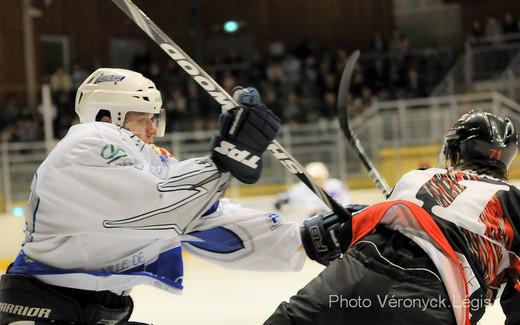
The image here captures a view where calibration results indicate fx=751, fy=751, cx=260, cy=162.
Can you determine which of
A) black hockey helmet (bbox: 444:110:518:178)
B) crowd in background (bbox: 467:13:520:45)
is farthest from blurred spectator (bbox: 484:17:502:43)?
black hockey helmet (bbox: 444:110:518:178)

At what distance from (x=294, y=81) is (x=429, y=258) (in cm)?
902

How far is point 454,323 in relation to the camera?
1.67 metres

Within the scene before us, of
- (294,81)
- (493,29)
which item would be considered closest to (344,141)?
(294,81)

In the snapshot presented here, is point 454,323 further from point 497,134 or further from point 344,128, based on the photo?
point 344,128

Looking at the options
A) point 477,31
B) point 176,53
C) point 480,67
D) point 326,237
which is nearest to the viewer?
point 176,53

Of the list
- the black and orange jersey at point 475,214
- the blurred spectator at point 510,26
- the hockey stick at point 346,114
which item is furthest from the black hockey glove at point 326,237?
the blurred spectator at point 510,26

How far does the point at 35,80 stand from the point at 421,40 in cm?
590

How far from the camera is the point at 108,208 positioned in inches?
62.8

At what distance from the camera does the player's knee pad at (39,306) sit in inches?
67.3

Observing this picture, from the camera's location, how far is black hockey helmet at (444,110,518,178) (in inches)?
77.3

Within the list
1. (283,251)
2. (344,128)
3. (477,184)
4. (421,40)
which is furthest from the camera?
(421,40)

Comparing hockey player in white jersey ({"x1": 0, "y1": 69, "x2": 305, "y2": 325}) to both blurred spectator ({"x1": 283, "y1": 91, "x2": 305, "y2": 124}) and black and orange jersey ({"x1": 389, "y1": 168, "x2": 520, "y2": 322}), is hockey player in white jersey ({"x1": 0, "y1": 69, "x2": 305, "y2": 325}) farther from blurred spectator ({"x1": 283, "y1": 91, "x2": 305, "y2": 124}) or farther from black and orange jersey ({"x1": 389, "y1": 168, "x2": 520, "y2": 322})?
blurred spectator ({"x1": 283, "y1": 91, "x2": 305, "y2": 124})

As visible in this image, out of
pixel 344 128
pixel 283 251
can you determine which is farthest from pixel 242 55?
pixel 283 251

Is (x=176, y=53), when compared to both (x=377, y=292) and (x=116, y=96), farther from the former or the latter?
(x=377, y=292)
